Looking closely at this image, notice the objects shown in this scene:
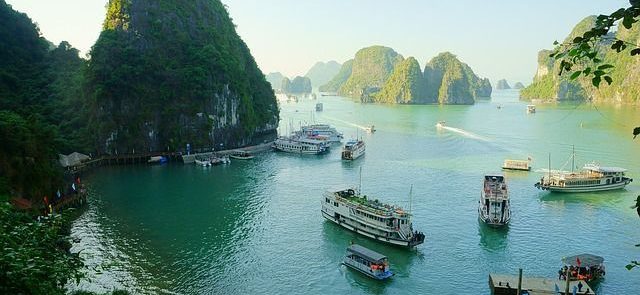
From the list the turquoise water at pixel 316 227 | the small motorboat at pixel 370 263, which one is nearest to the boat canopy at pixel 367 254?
the small motorboat at pixel 370 263

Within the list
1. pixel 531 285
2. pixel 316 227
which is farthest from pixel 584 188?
pixel 316 227

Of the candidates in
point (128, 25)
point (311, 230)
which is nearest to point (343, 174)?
point (311, 230)

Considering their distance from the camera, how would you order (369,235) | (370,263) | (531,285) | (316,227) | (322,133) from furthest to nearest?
(322,133) < (316,227) < (369,235) < (370,263) < (531,285)

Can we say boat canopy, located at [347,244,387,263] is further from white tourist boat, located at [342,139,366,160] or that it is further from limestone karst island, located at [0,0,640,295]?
white tourist boat, located at [342,139,366,160]

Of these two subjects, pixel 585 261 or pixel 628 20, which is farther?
pixel 585 261

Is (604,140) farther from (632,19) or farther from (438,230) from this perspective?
(632,19)

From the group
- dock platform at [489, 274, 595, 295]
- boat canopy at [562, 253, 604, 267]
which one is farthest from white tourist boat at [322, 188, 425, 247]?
boat canopy at [562, 253, 604, 267]

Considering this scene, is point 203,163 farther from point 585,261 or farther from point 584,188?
point 585,261
